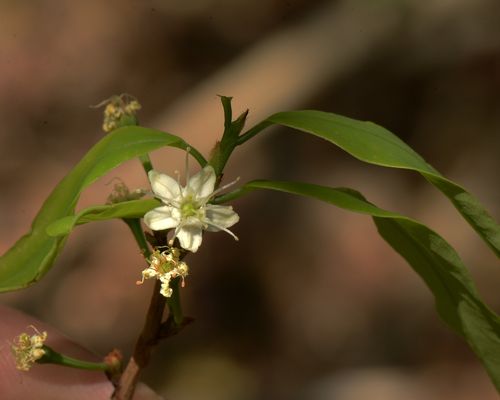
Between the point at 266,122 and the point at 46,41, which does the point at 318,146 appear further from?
the point at 266,122

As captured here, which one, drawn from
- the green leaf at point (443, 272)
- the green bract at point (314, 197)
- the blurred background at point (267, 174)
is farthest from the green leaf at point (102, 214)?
the blurred background at point (267, 174)

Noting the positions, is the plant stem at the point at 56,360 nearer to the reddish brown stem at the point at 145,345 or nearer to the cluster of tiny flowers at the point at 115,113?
the reddish brown stem at the point at 145,345

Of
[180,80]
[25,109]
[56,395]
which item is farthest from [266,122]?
[25,109]

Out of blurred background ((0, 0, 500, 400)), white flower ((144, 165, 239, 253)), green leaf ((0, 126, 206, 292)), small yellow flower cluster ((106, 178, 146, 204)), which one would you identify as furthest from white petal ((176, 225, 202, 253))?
blurred background ((0, 0, 500, 400))

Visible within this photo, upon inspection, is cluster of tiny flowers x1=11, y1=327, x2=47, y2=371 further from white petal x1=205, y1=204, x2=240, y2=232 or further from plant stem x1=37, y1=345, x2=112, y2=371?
white petal x1=205, y1=204, x2=240, y2=232

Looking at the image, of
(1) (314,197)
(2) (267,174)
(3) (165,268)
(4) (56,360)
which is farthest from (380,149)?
(2) (267,174)
